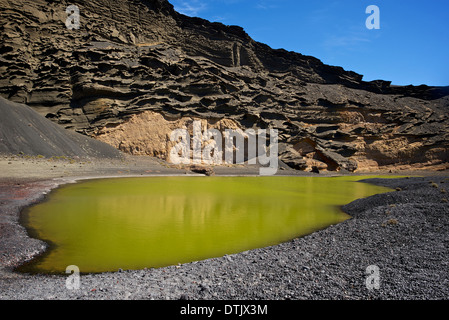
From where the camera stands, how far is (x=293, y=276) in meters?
5.46

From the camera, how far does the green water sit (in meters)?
7.10

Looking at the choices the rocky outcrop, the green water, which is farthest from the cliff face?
the green water

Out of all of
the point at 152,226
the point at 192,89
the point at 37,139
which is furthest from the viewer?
the point at 192,89

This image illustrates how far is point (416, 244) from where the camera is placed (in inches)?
285

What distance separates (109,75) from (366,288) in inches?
1707

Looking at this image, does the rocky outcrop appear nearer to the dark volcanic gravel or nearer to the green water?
the green water

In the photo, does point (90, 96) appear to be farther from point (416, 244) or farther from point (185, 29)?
point (416, 244)

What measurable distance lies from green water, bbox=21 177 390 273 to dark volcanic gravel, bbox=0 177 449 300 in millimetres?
837

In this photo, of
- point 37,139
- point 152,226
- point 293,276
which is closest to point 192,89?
point 37,139

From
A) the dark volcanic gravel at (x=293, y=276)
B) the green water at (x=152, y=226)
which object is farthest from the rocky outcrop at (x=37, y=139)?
the dark volcanic gravel at (x=293, y=276)

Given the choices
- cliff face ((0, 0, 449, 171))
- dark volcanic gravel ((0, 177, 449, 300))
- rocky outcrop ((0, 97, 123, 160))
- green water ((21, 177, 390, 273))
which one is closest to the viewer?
dark volcanic gravel ((0, 177, 449, 300))

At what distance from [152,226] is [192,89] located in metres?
37.5

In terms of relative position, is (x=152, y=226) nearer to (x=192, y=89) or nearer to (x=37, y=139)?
(x=37, y=139)
